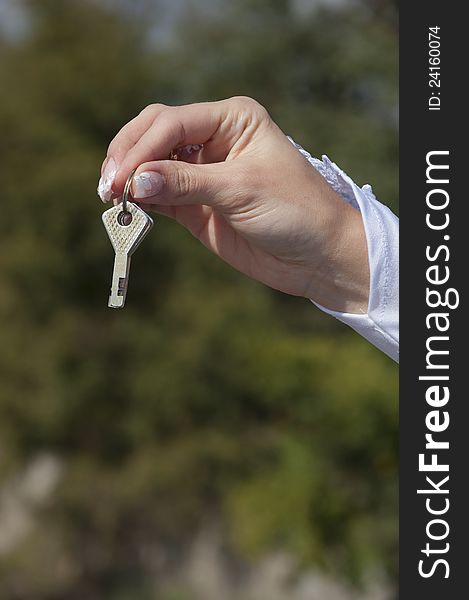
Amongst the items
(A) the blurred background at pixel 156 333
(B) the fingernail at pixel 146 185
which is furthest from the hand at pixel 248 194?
(A) the blurred background at pixel 156 333

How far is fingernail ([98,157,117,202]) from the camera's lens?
831mm

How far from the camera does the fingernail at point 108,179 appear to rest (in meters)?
0.83

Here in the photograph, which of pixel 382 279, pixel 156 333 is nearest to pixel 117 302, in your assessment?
pixel 382 279

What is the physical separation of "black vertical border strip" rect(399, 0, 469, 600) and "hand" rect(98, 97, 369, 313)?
6 centimetres

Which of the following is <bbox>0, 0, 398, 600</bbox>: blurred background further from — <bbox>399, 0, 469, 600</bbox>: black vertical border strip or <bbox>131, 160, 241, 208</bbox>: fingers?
<bbox>131, 160, 241, 208</bbox>: fingers

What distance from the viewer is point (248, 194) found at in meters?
0.85

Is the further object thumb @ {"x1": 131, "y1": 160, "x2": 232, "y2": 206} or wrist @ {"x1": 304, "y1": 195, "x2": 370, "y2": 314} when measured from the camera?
wrist @ {"x1": 304, "y1": 195, "x2": 370, "y2": 314}

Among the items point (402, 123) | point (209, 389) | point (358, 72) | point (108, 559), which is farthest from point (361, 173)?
point (402, 123)

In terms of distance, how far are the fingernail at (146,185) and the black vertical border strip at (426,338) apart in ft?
0.82

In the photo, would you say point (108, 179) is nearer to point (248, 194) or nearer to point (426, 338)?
point (248, 194)

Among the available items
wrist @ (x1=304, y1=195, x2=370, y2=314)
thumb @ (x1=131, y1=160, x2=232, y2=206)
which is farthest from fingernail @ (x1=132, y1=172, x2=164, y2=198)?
wrist @ (x1=304, y1=195, x2=370, y2=314)

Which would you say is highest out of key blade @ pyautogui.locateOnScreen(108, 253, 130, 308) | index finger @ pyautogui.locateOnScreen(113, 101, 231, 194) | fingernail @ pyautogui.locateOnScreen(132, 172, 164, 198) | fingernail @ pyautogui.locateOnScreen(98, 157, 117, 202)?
index finger @ pyautogui.locateOnScreen(113, 101, 231, 194)

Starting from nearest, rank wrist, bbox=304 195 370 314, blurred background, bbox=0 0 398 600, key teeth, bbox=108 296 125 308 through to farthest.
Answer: key teeth, bbox=108 296 125 308 → wrist, bbox=304 195 370 314 → blurred background, bbox=0 0 398 600

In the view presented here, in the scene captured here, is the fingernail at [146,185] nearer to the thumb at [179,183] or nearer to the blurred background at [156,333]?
the thumb at [179,183]
